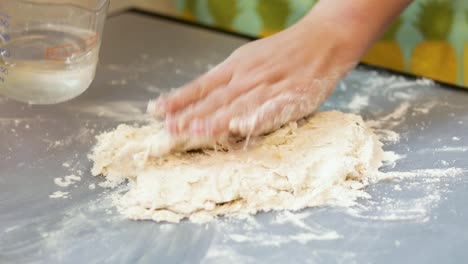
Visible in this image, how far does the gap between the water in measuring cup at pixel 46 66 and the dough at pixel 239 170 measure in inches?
3.7

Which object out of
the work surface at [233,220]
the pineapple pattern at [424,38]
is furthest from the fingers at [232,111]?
the pineapple pattern at [424,38]

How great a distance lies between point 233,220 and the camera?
674 millimetres

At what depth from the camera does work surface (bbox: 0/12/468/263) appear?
619mm

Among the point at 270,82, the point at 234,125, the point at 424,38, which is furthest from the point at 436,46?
the point at 234,125

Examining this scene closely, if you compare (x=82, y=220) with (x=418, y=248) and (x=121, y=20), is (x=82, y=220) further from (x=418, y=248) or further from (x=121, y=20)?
(x=121, y=20)

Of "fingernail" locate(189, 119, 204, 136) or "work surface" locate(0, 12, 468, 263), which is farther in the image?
"fingernail" locate(189, 119, 204, 136)

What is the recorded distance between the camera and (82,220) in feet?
2.21

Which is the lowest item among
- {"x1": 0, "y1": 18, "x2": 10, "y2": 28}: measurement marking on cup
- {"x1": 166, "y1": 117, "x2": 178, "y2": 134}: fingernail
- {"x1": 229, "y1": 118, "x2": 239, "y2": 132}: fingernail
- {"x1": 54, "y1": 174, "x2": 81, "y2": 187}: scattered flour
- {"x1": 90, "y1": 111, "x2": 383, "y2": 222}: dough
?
{"x1": 54, "y1": 174, "x2": 81, "y2": 187}: scattered flour

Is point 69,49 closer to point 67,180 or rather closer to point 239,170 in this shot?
point 67,180

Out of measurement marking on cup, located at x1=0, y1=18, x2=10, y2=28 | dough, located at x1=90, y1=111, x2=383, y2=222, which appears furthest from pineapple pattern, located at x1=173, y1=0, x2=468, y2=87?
measurement marking on cup, located at x1=0, y1=18, x2=10, y2=28

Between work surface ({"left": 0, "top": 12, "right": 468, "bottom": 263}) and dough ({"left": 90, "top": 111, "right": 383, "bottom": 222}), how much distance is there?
0.06 ft

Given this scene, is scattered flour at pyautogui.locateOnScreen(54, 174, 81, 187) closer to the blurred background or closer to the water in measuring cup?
the water in measuring cup

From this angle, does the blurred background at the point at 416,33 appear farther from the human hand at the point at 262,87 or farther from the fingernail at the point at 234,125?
the fingernail at the point at 234,125

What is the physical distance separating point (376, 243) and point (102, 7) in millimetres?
495
